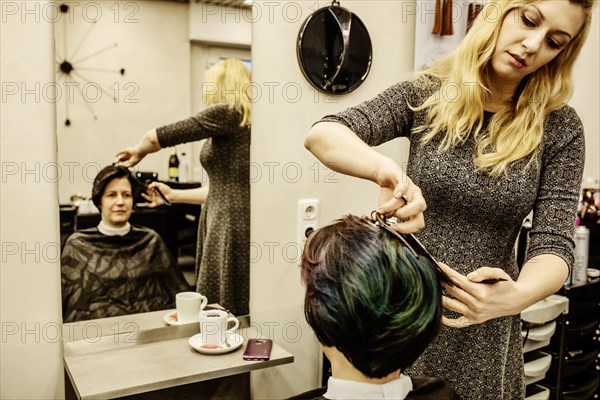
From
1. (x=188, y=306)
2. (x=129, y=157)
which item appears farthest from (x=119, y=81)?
(x=188, y=306)

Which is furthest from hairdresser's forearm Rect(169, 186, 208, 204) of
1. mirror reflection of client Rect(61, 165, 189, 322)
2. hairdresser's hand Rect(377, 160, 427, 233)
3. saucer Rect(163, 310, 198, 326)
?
hairdresser's hand Rect(377, 160, 427, 233)

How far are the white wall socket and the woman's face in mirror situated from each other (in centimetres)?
61

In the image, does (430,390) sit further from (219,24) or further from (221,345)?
(219,24)

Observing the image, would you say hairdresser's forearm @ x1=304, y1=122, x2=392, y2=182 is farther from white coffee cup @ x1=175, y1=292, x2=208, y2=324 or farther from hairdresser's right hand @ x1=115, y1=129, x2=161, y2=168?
white coffee cup @ x1=175, y1=292, x2=208, y2=324

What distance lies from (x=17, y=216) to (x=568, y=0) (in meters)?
1.59

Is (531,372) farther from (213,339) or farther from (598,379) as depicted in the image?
(213,339)

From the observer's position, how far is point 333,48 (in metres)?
1.93

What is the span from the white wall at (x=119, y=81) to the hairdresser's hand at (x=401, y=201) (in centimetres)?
92

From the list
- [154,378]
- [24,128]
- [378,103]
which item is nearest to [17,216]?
[24,128]

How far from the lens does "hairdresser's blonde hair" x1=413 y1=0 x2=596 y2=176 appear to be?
1.33 metres

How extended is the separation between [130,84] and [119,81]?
0.11ft

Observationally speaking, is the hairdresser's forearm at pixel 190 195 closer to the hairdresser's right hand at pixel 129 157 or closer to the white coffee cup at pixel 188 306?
the hairdresser's right hand at pixel 129 157

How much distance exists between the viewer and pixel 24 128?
150cm

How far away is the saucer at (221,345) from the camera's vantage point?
1.62 meters
